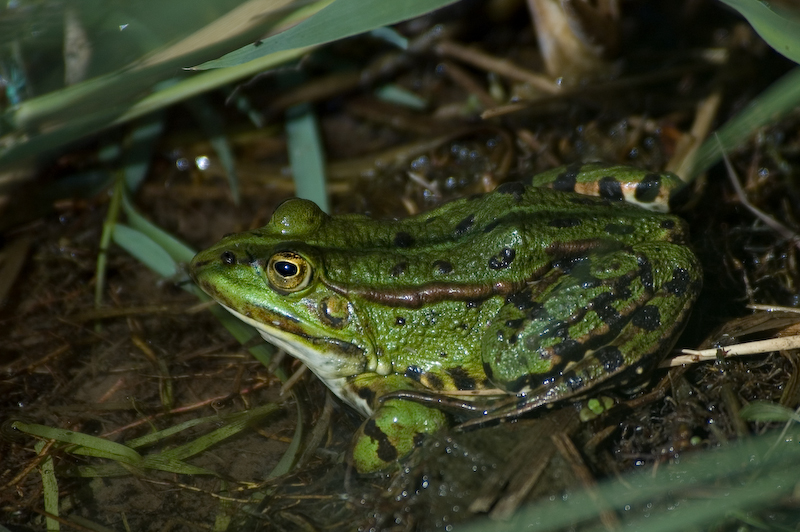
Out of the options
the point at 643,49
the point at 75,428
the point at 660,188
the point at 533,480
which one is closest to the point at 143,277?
the point at 75,428

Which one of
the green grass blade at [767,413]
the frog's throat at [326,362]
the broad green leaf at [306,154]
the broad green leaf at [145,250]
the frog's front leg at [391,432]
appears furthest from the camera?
the broad green leaf at [306,154]

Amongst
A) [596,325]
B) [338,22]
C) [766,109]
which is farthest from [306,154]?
[766,109]

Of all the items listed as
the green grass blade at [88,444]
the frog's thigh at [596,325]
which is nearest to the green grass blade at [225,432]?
the green grass blade at [88,444]

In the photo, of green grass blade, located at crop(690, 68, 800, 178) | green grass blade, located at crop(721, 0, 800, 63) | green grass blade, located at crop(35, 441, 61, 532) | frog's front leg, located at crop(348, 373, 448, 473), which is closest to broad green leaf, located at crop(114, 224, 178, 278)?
green grass blade, located at crop(35, 441, 61, 532)

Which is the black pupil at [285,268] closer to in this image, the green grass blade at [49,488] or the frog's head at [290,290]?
the frog's head at [290,290]

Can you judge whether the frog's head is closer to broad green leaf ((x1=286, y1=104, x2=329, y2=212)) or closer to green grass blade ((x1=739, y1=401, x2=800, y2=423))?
broad green leaf ((x1=286, y1=104, x2=329, y2=212))

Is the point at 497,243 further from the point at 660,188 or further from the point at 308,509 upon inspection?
the point at 308,509

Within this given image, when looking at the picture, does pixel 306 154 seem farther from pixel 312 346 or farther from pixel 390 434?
pixel 390 434
